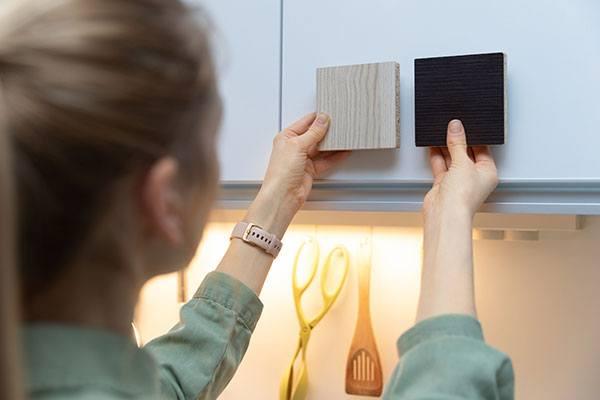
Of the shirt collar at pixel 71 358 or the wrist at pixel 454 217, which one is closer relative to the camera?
the shirt collar at pixel 71 358

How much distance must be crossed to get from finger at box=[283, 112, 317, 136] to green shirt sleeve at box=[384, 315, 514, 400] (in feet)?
0.97

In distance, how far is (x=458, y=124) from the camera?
809 mm

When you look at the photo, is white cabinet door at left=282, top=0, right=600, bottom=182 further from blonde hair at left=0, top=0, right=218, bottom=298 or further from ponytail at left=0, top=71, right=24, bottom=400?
ponytail at left=0, top=71, right=24, bottom=400

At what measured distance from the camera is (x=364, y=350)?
1.17 m

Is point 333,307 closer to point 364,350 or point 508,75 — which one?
point 364,350

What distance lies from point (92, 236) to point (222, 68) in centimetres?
20

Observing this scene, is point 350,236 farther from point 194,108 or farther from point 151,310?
point 194,108

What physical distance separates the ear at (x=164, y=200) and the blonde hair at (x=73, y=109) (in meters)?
0.01

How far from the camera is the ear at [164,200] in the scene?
52 centimetres

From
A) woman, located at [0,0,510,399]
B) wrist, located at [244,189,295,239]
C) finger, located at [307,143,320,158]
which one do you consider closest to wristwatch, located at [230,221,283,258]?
wrist, located at [244,189,295,239]

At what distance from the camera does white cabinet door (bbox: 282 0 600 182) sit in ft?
2.53

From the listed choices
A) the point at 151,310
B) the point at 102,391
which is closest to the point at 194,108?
the point at 102,391

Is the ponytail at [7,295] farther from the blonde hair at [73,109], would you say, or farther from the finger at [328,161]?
the finger at [328,161]

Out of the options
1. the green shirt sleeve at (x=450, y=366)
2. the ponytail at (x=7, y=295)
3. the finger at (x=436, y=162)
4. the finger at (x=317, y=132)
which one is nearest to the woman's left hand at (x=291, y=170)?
the finger at (x=317, y=132)
